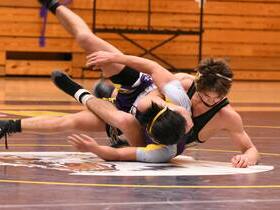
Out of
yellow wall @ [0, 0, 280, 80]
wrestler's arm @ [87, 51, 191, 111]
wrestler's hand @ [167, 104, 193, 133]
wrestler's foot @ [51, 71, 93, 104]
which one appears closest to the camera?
wrestler's hand @ [167, 104, 193, 133]

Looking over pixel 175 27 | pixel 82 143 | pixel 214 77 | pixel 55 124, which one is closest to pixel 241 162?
pixel 214 77

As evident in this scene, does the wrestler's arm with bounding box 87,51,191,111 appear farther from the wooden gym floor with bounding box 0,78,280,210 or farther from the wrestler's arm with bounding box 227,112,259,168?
the wooden gym floor with bounding box 0,78,280,210

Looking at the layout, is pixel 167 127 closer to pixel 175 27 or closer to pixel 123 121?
pixel 123 121

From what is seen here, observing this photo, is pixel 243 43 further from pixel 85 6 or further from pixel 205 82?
pixel 205 82

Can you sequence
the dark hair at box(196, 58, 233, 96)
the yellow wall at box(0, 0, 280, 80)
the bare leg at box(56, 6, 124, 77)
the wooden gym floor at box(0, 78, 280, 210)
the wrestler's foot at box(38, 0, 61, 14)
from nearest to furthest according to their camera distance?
the wooden gym floor at box(0, 78, 280, 210) → the dark hair at box(196, 58, 233, 96) → the bare leg at box(56, 6, 124, 77) → the wrestler's foot at box(38, 0, 61, 14) → the yellow wall at box(0, 0, 280, 80)

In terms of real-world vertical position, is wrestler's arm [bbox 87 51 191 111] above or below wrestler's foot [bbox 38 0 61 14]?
below

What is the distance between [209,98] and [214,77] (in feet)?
0.46

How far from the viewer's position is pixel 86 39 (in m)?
5.54

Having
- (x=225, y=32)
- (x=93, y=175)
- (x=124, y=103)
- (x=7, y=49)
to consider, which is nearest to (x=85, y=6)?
(x=7, y=49)

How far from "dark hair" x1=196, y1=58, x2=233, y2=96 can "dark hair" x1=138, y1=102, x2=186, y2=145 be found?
0.31m

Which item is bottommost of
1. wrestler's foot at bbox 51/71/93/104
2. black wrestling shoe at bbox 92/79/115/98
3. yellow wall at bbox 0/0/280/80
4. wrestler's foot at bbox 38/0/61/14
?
yellow wall at bbox 0/0/280/80

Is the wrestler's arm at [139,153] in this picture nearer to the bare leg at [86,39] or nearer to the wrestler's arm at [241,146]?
the wrestler's arm at [241,146]

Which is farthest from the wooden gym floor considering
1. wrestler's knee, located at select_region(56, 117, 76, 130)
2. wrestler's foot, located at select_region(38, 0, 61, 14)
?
wrestler's foot, located at select_region(38, 0, 61, 14)

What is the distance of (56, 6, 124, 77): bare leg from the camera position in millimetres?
5434
